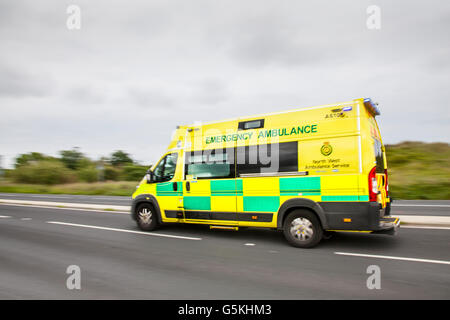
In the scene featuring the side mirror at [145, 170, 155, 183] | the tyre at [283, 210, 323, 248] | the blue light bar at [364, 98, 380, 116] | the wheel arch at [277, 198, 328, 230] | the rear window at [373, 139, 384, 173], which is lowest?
the tyre at [283, 210, 323, 248]

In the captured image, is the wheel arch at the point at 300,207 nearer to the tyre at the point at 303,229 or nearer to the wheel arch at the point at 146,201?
the tyre at the point at 303,229

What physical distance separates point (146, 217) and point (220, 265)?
353cm

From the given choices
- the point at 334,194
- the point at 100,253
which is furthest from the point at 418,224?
the point at 100,253

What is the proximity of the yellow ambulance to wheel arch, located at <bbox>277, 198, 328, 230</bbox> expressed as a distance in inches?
0.7

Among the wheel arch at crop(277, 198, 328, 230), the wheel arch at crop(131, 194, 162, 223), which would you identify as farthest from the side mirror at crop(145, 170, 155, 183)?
the wheel arch at crop(277, 198, 328, 230)

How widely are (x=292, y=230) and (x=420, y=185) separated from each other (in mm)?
15378

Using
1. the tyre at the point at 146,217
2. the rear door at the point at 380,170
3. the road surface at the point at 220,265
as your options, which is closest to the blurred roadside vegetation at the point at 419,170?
the rear door at the point at 380,170

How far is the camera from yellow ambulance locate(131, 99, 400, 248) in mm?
5395

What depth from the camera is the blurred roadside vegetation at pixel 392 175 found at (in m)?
17.7

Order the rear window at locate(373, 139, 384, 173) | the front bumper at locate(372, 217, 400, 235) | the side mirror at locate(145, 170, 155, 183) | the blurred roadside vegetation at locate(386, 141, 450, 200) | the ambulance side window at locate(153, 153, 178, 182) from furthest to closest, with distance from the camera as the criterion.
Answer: the blurred roadside vegetation at locate(386, 141, 450, 200), the side mirror at locate(145, 170, 155, 183), the ambulance side window at locate(153, 153, 178, 182), the rear window at locate(373, 139, 384, 173), the front bumper at locate(372, 217, 400, 235)

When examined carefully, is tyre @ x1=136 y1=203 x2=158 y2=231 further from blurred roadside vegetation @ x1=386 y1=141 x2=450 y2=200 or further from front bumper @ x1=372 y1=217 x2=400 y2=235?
blurred roadside vegetation @ x1=386 y1=141 x2=450 y2=200

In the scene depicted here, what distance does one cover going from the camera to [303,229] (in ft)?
19.2

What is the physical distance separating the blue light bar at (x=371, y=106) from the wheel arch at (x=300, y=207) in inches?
78.4

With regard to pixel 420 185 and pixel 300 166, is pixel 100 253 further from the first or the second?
pixel 420 185
